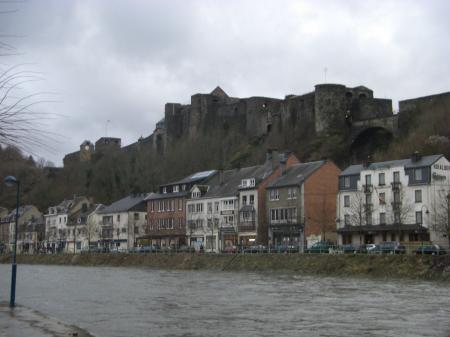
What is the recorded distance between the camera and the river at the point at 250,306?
2630cm

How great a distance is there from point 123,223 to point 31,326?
94.8m

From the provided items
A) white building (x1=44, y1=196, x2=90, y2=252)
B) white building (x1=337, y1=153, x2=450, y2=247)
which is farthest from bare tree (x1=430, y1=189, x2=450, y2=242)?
white building (x1=44, y1=196, x2=90, y2=252)

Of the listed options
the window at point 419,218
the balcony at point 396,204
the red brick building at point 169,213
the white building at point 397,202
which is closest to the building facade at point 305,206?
the white building at point 397,202

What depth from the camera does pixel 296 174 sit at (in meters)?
86.9

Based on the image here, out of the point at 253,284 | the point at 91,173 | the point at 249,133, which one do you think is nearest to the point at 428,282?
the point at 253,284

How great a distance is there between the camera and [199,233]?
99312mm

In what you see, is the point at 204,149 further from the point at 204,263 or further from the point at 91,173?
the point at 204,263

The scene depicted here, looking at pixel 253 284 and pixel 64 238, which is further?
pixel 64 238

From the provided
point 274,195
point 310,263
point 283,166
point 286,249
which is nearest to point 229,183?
point 283,166

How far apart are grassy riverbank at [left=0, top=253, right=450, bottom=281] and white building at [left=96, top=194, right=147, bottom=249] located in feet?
67.8

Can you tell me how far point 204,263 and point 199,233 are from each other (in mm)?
23810

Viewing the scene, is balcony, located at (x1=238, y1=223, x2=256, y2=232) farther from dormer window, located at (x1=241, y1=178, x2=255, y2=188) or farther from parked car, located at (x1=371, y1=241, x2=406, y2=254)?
parked car, located at (x1=371, y1=241, x2=406, y2=254)

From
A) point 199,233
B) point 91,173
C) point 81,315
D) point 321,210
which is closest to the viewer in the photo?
point 81,315

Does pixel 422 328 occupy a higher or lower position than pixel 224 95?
lower
